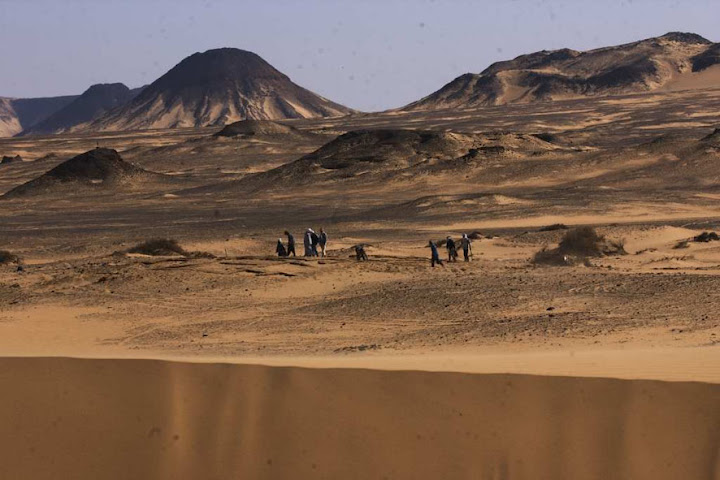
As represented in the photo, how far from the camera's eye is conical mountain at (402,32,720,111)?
156 metres

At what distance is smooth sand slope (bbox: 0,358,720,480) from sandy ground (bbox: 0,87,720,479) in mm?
13

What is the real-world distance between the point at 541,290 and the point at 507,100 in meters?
148

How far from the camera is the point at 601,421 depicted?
7465mm

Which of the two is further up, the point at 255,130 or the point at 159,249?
the point at 255,130

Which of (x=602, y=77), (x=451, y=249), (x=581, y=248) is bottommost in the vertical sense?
(x=581, y=248)

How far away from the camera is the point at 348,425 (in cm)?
762

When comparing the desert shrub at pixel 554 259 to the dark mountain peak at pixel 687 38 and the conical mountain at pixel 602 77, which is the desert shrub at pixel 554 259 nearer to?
the conical mountain at pixel 602 77

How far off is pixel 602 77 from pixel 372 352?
153780 millimetres

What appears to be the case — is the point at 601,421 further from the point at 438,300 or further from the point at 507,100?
the point at 507,100

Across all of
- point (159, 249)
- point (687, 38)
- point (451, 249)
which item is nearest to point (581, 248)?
point (451, 249)

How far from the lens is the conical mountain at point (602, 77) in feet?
512

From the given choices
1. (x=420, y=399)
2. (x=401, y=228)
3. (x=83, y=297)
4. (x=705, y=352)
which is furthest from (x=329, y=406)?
(x=401, y=228)

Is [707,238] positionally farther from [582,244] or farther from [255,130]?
[255,130]

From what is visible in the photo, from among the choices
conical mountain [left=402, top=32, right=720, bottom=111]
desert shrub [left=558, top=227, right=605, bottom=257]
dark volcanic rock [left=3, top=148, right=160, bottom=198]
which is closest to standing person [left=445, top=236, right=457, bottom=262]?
desert shrub [left=558, top=227, right=605, bottom=257]
